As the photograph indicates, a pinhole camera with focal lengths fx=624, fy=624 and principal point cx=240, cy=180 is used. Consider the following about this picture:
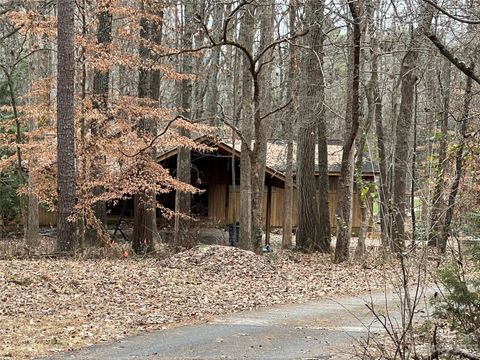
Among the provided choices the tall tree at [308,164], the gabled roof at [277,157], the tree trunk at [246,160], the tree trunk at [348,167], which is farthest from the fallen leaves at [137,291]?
the gabled roof at [277,157]

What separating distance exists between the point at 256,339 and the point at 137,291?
3.81 meters

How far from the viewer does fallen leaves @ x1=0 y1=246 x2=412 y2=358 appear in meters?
8.71

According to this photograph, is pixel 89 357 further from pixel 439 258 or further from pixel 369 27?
pixel 369 27

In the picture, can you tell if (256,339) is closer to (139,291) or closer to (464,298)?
(464,298)

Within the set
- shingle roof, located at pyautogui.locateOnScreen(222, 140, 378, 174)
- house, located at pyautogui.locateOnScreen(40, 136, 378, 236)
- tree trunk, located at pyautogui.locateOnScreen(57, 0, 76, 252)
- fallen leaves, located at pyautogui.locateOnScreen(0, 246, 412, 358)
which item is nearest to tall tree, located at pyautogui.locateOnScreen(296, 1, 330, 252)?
fallen leaves, located at pyautogui.locateOnScreen(0, 246, 412, 358)

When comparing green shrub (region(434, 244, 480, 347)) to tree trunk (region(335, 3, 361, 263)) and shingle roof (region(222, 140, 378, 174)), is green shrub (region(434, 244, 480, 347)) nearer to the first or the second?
tree trunk (region(335, 3, 361, 263))

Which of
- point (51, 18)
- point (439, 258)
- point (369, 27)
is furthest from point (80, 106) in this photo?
point (439, 258)

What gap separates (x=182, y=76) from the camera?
57.5ft

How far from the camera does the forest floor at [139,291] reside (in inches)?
341

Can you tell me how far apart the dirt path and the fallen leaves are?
0.47m

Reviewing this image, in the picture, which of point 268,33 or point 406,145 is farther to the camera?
point 406,145

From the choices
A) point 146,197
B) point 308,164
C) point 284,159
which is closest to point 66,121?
point 146,197

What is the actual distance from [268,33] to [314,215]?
6198 mm

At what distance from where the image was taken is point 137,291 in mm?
11586
